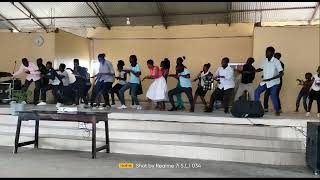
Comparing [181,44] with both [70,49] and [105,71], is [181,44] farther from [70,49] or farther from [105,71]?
[105,71]

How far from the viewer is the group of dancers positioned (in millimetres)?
8180

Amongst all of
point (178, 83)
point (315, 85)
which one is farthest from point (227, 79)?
point (315, 85)

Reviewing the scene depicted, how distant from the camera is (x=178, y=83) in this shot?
898 centimetres

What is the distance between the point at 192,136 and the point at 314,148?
87.9 inches

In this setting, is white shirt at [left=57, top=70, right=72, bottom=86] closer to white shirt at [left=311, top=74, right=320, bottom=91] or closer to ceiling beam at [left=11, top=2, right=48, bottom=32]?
ceiling beam at [left=11, top=2, right=48, bottom=32]

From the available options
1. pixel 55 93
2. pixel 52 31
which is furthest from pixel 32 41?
pixel 55 93

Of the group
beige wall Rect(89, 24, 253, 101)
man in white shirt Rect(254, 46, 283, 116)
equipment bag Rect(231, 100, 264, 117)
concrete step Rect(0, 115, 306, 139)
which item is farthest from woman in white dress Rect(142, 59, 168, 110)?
beige wall Rect(89, 24, 253, 101)

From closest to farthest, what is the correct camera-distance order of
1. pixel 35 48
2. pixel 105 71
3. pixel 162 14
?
pixel 105 71, pixel 162 14, pixel 35 48

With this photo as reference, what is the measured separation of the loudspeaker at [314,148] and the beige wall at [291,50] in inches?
189

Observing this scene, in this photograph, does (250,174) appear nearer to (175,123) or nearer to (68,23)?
(175,123)

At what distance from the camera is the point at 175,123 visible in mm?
7391

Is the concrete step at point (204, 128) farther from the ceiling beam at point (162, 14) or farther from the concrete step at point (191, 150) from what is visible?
the ceiling beam at point (162, 14)

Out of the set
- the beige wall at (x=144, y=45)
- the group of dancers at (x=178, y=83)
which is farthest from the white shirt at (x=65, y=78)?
the beige wall at (x=144, y=45)

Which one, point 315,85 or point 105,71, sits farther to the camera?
point 105,71
